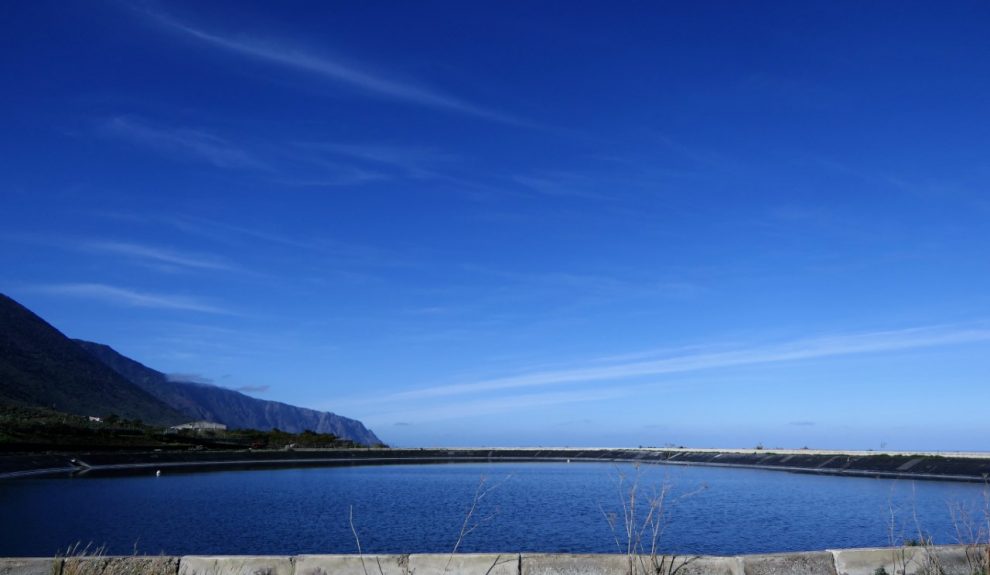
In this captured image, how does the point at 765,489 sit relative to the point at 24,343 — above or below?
below

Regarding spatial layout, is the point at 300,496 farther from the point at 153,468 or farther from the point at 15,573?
the point at 15,573

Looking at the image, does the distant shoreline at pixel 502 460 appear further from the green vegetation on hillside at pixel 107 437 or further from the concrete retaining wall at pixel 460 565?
the concrete retaining wall at pixel 460 565

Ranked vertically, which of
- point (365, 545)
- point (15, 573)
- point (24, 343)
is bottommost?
point (365, 545)

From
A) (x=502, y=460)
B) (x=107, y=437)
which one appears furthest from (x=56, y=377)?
(x=502, y=460)

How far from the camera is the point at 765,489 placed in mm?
52781

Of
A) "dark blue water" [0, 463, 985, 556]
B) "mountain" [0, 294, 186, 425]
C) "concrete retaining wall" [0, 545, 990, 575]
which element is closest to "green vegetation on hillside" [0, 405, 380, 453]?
"dark blue water" [0, 463, 985, 556]

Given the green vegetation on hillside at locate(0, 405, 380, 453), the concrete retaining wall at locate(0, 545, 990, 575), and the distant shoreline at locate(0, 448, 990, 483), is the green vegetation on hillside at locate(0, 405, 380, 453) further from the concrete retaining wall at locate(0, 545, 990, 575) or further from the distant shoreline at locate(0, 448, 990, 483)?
the concrete retaining wall at locate(0, 545, 990, 575)

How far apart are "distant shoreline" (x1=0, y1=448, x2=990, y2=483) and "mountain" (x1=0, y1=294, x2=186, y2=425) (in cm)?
4855

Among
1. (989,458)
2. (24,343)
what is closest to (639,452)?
(989,458)

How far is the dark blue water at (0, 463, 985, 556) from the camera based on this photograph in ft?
83.3

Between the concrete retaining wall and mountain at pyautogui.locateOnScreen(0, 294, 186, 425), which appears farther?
mountain at pyautogui.locateOnScreen(0, 294, 186, 425)

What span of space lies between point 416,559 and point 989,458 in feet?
223

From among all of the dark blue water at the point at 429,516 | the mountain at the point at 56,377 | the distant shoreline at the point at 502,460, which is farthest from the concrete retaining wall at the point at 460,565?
the mountain at the point at 56,377

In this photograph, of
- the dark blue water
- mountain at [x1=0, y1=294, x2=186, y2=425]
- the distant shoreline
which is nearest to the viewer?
the dark blue water
